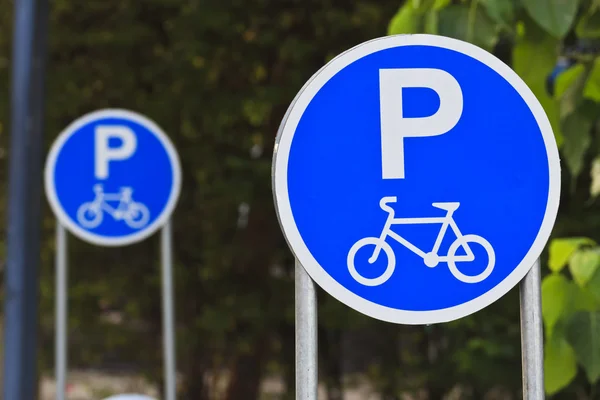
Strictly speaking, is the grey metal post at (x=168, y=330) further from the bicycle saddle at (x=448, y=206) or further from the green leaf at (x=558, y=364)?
the bicycle saddle at (x=448, y=206)

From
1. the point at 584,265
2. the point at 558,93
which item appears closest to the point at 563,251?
the point at 584,265

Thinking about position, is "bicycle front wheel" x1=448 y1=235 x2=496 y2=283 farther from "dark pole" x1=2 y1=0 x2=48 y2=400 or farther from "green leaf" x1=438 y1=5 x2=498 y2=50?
"dark pole" x1=2 y1=0 x2=48 y2=400

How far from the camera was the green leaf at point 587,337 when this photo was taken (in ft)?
7.06

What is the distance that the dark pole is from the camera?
16.4 ft

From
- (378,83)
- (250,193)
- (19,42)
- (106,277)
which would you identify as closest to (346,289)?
(378,83)

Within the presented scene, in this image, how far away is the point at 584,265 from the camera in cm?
224

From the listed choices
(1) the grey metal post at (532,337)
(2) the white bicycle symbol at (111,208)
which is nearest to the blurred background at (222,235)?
(2) the white bicycle symbol at (111,208)

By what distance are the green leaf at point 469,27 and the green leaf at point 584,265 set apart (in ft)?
1.75

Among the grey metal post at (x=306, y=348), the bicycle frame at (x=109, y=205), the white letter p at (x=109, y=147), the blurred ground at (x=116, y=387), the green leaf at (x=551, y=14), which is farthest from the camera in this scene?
the blurred ground at (x=116, y=387)

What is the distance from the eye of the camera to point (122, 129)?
5.01 m

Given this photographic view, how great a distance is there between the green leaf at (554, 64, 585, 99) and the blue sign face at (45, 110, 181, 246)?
2773mm

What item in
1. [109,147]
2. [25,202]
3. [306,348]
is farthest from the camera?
[25,202]

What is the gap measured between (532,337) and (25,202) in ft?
12.8

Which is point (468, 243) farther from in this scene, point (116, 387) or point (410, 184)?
point (116, 387)
